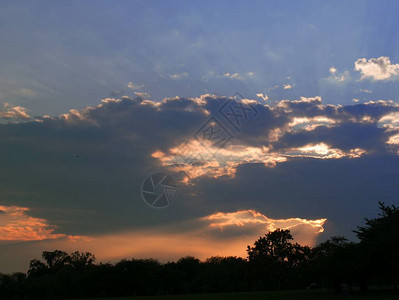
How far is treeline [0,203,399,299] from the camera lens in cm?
5297

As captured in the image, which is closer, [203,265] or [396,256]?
[396,256]

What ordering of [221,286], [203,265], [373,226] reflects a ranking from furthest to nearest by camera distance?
[203,265], [221,286], [373,226]

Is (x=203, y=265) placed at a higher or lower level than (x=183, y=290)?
higher

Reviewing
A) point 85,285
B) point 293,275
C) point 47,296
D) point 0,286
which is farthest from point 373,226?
point 0,286

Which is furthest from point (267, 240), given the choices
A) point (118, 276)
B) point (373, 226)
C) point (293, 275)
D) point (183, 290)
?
point (373, 226)

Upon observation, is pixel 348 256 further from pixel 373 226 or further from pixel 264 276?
Answer: pixel 264 276

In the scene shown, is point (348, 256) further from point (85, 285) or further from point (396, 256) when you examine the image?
point (85, 285)

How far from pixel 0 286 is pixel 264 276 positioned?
58.5 m

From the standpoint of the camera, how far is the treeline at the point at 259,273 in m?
53.0

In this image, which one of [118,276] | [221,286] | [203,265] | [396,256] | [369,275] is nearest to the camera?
[396,256]

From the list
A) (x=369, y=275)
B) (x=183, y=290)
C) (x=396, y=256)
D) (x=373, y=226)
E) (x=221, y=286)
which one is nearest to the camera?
(x=396, y=256)

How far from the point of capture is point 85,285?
8375 centimetres

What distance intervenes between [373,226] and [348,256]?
6211 mm

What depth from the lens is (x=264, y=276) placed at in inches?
3885
